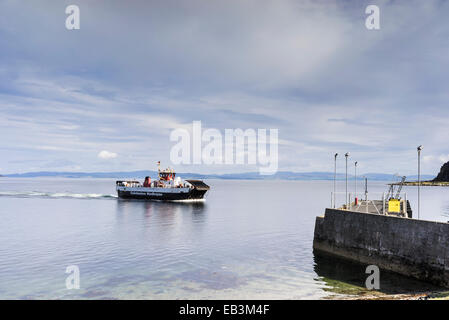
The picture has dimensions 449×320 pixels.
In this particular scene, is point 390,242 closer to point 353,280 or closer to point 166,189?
point 353,280

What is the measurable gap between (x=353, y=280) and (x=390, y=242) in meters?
3.48

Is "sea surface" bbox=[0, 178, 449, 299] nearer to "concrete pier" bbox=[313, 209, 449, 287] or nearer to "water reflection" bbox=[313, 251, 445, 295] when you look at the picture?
"water reflection" bbox=[313, 251, 445, 295]

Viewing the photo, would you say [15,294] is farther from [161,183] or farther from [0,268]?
[161,183]

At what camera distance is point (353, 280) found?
825 inches

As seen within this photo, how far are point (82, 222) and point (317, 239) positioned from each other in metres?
35.1

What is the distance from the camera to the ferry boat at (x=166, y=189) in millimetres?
87188

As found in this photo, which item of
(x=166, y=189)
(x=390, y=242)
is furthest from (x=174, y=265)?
(x=166, y=189)

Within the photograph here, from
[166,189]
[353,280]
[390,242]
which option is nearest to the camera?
[353,280]

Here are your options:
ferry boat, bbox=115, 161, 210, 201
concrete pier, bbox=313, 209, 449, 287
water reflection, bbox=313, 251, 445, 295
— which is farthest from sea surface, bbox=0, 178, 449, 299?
ferry boat, bbox=115, 161, 210, 201

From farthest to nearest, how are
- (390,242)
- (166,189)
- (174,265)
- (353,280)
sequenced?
(166,189), (174,265), (390,242), (353,280)

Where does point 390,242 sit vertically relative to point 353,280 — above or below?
above

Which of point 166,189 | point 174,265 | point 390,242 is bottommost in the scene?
point 174,265

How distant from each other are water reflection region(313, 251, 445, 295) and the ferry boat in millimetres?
63507
